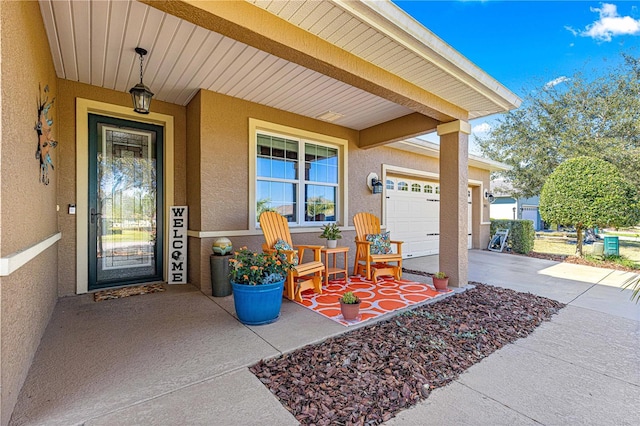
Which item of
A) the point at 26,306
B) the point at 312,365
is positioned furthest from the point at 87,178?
the point at 312,365

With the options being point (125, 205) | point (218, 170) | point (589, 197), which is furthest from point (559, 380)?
point (589, 197)

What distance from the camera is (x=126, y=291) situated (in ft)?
12.3

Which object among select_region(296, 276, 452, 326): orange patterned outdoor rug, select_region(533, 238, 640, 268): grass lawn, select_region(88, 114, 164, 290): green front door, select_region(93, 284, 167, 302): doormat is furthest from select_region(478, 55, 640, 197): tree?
select_region(93, 284, 167, 302): doormat

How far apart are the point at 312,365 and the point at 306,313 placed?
1028mm

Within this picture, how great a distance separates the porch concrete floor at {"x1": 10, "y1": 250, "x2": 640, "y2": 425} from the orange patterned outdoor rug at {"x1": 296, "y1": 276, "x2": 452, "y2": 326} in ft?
0.81

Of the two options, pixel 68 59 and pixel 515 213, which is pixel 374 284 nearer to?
pixel 68 59

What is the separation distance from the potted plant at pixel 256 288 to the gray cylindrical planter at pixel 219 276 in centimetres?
83

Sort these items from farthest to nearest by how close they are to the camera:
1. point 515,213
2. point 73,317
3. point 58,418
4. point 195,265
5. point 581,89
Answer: point 515,213 < point 581,89 < point 195,265 < point 73,317 < point 58,418

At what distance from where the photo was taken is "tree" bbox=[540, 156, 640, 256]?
20.5 ft

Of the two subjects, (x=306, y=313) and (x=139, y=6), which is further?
(x=306, y=313)

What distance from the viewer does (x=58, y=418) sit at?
4.84 ft

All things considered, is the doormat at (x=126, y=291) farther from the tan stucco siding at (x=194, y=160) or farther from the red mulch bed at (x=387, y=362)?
the red mulch bed at (x=387, y=362)

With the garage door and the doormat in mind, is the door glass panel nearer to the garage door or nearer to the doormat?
the doormat

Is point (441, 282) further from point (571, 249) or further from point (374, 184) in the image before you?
point (571, 249)
